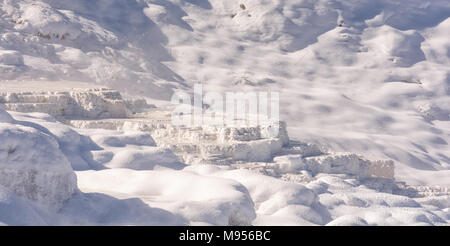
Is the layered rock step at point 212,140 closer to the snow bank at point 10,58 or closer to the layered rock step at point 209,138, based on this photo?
the layered rock step at point 209,138

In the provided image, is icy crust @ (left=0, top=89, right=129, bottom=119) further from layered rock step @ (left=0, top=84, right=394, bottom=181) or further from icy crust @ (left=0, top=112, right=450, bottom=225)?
→ icy crust @ (left=0, top=112, right=450, bottom=225)

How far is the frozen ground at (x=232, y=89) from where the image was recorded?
19.2 feet

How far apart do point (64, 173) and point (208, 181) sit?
1.77 metres

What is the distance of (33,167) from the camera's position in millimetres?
5430

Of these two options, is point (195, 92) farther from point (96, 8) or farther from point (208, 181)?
point (208, 181)

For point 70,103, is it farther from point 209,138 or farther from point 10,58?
point 10,58

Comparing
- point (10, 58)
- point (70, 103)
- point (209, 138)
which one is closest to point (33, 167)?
point (209, 138)

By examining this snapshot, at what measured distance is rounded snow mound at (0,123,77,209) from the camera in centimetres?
536

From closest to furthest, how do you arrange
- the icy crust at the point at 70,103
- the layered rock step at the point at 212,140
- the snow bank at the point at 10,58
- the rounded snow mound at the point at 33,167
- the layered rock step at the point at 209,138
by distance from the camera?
the rounded snow mound at the point at 33,167
the layered rock step at the point at 212,140
the layered rock step at the point at 209,138
the icy crust at the point at 70,103
the snow bank at the point at 10,58

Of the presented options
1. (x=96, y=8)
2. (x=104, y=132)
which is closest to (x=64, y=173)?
(x=104, y=132)

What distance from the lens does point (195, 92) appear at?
26000 mm

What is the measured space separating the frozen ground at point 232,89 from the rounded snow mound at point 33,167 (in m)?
0.01

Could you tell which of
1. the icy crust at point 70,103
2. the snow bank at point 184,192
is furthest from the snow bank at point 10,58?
the snow bank at point 184,192

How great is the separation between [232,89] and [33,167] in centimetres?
2124
